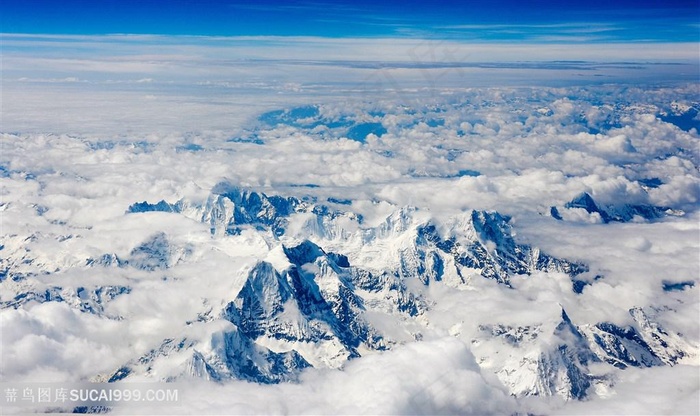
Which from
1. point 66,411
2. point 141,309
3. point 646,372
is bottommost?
point 646,372

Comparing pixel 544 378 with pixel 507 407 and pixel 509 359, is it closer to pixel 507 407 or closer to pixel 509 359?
pixel 509 359

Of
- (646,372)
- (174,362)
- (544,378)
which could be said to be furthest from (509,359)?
(174,362)

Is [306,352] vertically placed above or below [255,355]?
below

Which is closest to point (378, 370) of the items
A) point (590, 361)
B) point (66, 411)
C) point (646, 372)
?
point (66, 411)

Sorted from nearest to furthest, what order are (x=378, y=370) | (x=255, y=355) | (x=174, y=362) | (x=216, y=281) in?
(x=378, y=370)
(x=174, y=362)
(x=255, y=355)
(x=216, y=281)

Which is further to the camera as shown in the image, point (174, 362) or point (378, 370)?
point (174, 362)

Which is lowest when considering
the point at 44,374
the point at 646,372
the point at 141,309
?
the point at 646,372

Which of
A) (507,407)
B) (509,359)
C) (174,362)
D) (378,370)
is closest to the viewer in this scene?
(378,370)

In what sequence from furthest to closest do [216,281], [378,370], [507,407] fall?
[216,281] → [507,407] → [378,370]

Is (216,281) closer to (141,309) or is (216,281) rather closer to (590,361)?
(141,309)
